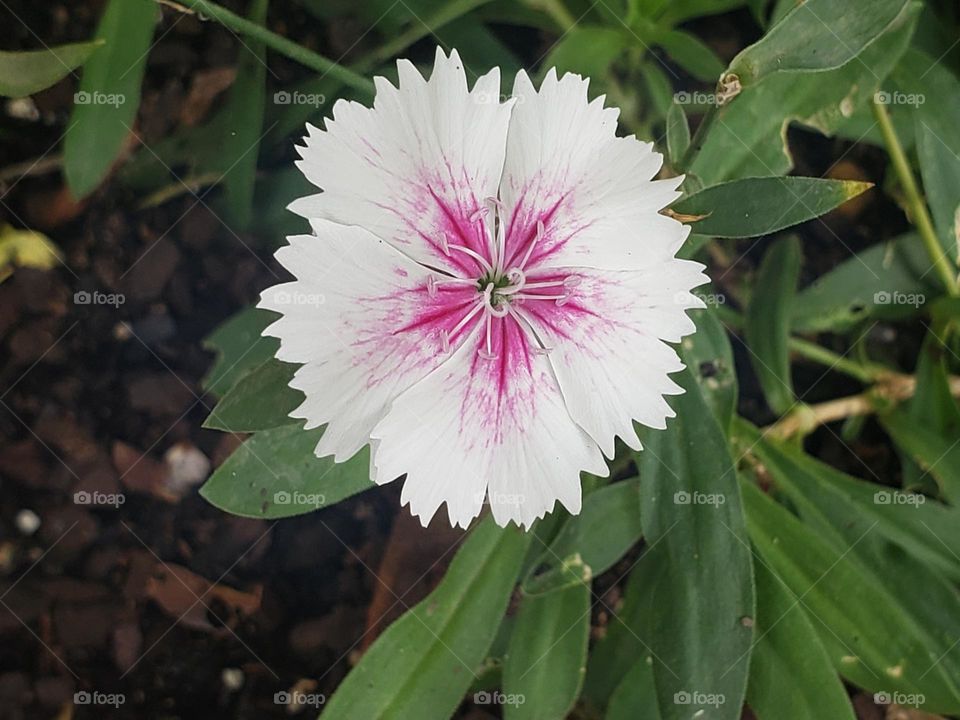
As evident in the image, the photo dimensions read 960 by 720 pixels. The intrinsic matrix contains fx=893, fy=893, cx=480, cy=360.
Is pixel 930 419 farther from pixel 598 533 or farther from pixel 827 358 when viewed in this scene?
pixel 598 533

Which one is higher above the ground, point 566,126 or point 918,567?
point 566,126

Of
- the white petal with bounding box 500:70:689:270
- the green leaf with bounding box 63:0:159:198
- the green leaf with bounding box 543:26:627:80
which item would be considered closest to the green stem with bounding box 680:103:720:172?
the white petal with bounding box 500:70:689:270

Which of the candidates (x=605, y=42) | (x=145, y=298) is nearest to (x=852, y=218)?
(x=605, y=42)

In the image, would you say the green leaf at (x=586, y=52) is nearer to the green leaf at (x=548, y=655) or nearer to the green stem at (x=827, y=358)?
the green stem at (x=827, y=358)

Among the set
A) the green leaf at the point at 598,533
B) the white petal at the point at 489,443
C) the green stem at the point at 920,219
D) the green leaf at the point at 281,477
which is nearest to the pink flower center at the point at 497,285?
the white petal at the point at 489,443

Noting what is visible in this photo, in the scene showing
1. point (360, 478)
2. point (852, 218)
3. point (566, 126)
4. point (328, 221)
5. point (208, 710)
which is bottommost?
point (208, 710)

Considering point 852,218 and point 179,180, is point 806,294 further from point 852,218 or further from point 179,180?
point 179,180

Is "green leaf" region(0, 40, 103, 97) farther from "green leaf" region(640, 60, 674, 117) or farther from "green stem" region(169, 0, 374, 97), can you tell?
"green leaf" region(640, 60, 674, 117)
